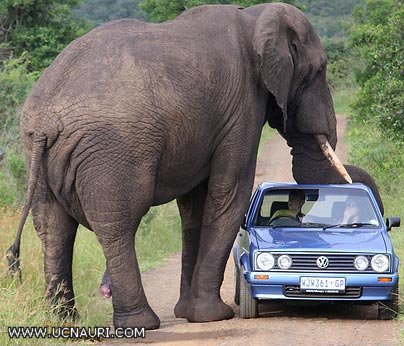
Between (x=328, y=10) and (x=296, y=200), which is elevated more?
(x=296, y=200)

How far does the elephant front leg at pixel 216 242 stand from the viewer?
1120 centimetres

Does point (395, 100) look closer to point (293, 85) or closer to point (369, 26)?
point (293, 85)

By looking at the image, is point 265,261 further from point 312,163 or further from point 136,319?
point 312,163

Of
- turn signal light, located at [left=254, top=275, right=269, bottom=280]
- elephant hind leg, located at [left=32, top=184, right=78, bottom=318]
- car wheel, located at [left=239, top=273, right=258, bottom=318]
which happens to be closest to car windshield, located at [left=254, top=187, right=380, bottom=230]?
car wheel, located at [left=239, top=273, right=258, bottom=318]

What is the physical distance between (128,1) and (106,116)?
283ft

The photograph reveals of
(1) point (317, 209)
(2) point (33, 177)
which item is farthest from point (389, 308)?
(2) point (33, 177)

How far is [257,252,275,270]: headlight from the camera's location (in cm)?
1073

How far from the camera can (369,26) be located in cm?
2855

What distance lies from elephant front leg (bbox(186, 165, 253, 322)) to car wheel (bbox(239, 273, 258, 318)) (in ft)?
0.76

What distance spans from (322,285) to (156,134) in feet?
6.81

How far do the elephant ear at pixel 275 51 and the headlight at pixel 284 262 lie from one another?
1.58 metres

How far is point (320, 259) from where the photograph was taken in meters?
10.7

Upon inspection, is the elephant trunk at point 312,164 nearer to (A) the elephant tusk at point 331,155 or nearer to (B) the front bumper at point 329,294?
(A) the elephant tusk at point 331,155

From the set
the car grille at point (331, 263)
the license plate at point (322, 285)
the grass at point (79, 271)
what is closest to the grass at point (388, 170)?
the grass at point (79, 271)
